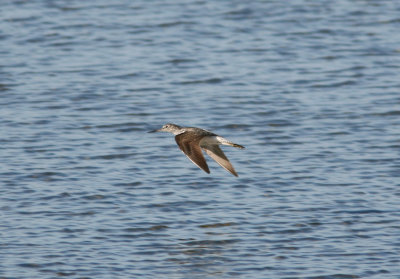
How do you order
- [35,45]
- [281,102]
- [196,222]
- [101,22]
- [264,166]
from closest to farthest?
[196,222] → [264,166] → [281,102] → [35,45] → [101,22]

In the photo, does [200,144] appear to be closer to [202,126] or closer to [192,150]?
[192,150]

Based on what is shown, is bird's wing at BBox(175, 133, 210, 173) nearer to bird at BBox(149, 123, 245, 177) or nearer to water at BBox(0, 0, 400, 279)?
bird at BBox(149, 123, 245, 177)

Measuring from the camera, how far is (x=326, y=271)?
8758mm

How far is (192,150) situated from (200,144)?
75 centimetres

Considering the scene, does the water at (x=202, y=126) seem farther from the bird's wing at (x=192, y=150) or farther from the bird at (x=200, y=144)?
the bird's wing at (x=192, y=150)

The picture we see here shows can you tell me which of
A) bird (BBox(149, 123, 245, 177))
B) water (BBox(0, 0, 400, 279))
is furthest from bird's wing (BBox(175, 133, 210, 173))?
water (BBox(0, 0, 400, 279))

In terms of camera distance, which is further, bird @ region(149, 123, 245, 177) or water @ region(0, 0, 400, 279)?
bird @ region(149, 123, 245, 177)

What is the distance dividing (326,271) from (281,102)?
20.2 ft

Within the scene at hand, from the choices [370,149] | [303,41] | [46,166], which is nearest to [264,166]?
[370,149]

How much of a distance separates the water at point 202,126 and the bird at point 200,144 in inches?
22.2

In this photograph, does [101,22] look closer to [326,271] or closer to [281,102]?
[281,102]

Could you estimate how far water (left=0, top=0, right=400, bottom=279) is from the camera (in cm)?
932

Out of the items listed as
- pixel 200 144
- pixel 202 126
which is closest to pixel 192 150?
pixel 200 144

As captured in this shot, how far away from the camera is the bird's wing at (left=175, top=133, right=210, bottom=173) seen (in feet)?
30.8
